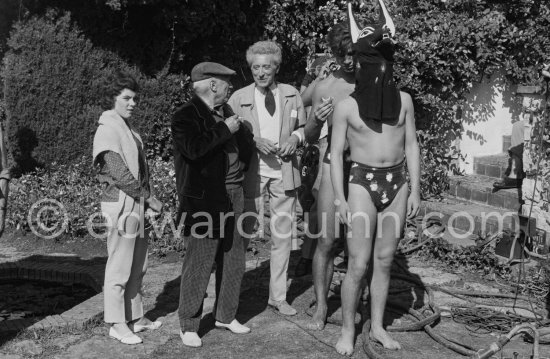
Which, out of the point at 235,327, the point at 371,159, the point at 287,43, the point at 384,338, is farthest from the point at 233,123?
the point at 287,43

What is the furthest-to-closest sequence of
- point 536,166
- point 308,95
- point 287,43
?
point 287,43
point 536,166
point 308,95

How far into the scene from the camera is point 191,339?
539cm

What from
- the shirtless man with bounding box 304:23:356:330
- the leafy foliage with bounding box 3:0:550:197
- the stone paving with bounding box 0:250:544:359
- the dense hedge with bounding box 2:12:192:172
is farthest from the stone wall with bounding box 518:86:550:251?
the dense hedge with bounding box 2:12:192:172

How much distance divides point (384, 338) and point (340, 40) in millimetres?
2081

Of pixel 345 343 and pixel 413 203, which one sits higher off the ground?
pixel 413 203

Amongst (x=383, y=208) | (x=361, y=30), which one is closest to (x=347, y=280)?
(x=383, y=208)

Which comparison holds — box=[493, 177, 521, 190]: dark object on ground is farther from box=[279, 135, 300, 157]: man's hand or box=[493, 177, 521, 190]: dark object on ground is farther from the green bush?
box=[279, 135, 300, 157]: man's hand

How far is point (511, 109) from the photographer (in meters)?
10.1

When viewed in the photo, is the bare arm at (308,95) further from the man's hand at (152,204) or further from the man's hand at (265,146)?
the man's hand at (152,204)

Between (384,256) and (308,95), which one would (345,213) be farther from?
(308,95)

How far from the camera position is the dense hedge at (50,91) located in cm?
949

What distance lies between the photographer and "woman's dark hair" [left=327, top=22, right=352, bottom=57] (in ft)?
18.2

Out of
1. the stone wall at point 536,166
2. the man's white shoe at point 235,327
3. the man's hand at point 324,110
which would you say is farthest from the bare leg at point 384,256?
the stone wall at point 536,166

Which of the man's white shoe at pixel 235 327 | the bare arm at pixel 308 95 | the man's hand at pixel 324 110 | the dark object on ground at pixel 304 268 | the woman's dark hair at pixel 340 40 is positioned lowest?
the man's white shoe at pixel 235 327
